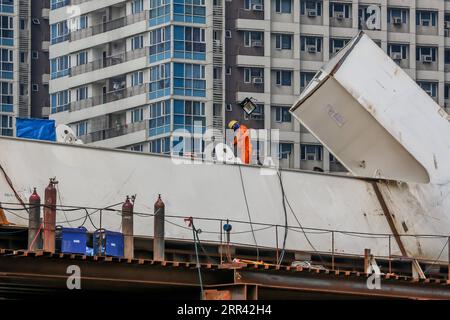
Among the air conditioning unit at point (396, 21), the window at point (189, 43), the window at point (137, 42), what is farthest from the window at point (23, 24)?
the air conditioning unit at point (396, 21)

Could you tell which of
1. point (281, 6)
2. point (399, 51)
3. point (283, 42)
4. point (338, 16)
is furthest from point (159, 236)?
point (399, 51)

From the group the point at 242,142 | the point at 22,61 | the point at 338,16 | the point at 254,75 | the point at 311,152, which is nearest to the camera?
the point at 242,142

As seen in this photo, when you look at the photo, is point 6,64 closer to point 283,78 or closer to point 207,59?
point 207,59

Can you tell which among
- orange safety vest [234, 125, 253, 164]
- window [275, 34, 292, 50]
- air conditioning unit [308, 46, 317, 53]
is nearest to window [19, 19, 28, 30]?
window [275, 34, 292, 50]

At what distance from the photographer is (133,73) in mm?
119438

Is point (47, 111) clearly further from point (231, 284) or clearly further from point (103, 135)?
point (231, 284)

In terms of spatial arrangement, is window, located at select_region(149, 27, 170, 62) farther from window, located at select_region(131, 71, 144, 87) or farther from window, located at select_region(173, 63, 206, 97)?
window, located at select_region(131, 71, 144, 87)

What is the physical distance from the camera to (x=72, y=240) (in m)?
56.0

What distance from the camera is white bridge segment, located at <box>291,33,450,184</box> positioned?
217 feet

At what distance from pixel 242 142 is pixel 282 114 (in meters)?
51.1

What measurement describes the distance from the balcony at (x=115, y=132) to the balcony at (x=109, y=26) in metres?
7.26

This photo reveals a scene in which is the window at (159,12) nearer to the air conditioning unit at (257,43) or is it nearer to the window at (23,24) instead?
the air conditioning unit at (257,43)

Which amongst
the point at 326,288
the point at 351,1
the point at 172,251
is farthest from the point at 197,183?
the point at 351,1

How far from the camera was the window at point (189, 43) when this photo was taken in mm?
118125
